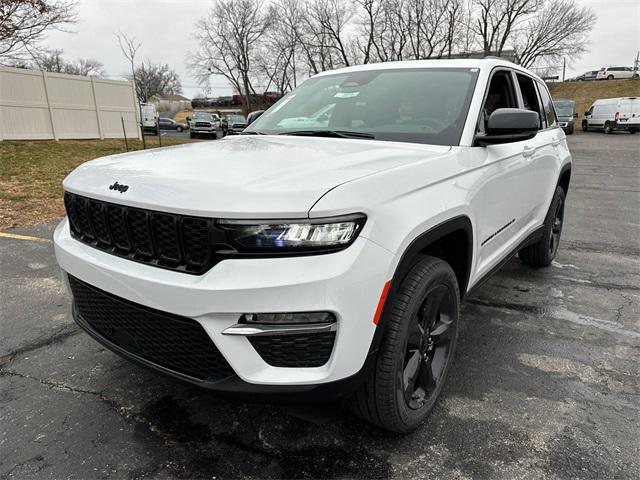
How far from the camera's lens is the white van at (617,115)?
27500 mm

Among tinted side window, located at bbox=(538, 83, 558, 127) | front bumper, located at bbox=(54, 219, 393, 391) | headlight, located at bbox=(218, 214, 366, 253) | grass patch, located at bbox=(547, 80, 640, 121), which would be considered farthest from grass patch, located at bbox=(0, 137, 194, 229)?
grass patch, located at bbox=(547, 80, 640, 121)

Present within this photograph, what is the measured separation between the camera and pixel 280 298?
1.63m

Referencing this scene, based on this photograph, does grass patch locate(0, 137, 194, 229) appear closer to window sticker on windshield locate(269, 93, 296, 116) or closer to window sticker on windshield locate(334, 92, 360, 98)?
window sticker on windshield locate(269, 93, 296, 116)

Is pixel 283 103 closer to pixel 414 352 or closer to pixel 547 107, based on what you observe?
pixel 414 352

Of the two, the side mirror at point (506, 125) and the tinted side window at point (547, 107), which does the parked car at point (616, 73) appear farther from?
the side mirror at point (506, 125)

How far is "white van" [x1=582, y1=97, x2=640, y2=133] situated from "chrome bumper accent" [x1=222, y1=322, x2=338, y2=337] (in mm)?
32489

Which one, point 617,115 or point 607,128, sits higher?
Answer: point 617,115

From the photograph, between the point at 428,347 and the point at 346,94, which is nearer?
the point at 428,347

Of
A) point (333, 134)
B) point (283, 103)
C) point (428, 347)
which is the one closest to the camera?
point (428, 347)

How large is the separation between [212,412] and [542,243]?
3575mm

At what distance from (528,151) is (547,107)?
1.53 m

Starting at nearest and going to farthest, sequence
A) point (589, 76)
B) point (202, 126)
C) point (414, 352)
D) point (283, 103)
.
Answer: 1. point (414, 352)
2. point (283, 103)
3. point (202, 126)
4. point (589, 76)

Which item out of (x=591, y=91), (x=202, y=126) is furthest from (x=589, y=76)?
(x=202, y=126)

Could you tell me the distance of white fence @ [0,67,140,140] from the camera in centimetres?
1611
